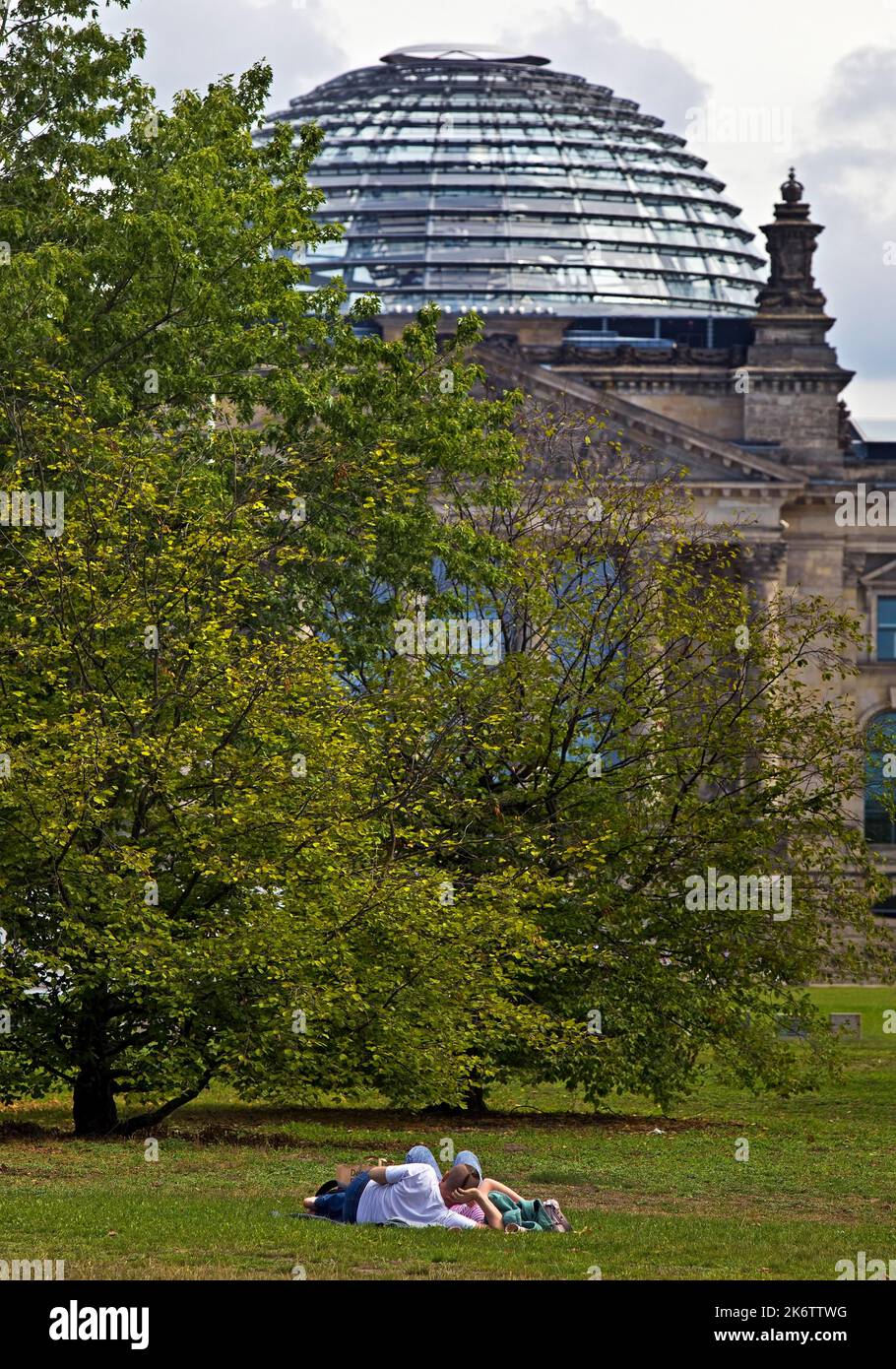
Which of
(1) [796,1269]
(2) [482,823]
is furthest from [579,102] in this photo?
(1) [796,1269]

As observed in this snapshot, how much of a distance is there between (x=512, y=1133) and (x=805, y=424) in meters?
58.7

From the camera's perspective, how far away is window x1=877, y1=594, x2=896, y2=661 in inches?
3342

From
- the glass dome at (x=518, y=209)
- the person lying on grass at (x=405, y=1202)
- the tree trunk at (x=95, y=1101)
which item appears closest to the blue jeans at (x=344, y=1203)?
the person lying on grass at (x=405, y=1202)

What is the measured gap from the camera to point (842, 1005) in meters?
47.7

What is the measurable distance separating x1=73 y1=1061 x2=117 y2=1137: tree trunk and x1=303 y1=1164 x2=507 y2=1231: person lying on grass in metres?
7.00

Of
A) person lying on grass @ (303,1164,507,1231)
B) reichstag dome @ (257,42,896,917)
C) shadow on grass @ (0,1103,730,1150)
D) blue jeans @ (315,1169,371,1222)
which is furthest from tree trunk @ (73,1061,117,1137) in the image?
reichstag dome @ (257,42,896,917)

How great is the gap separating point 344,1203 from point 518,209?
250 feet

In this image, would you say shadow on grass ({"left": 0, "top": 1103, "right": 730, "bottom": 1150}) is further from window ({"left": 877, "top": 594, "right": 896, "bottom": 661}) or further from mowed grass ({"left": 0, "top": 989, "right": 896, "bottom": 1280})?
window ({"left": 877, "top": 594, "right": 896, "bottom": 661})

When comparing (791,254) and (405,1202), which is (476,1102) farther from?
(791,254)

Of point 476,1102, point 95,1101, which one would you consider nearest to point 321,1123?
point 476,1102

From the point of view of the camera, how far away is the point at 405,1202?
766 inches

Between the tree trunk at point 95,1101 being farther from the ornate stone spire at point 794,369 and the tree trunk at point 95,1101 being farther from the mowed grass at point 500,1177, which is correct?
the ornate stone spire at point 794,369

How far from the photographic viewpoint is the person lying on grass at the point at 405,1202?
63.6 feet
